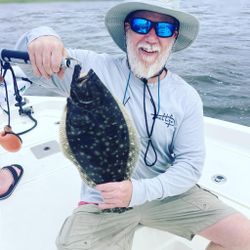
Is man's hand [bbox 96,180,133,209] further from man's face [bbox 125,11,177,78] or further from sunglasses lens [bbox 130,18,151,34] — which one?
sunglasses lens [bbox 130,18,151,34]

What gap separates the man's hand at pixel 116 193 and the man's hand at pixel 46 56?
0.63m

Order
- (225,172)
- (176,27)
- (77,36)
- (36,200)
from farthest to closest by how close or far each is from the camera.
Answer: (77,36) → (225,172) → (36,200) → (176,27)

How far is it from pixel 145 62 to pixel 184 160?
0.64 metres

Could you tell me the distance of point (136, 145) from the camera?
1771mm

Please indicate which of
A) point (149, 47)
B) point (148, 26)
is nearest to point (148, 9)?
point (148, 26)

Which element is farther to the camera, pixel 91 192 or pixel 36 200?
pixel 36 200

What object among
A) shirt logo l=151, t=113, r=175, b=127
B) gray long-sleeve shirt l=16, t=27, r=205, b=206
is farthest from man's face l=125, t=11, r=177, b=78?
shirt logo l=151, t=113, r=175, b=127

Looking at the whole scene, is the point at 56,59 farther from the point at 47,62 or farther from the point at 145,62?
the point at 145,62

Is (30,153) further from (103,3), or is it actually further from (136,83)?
(103,3)

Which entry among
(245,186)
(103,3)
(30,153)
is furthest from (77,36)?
(245,186)

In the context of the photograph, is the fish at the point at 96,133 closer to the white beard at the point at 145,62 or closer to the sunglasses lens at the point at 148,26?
the white beard at the point at 145,62

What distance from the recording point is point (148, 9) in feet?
6.82

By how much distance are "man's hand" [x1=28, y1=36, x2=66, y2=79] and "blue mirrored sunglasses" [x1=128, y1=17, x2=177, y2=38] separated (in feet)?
1.87

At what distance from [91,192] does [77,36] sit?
11.8 m
